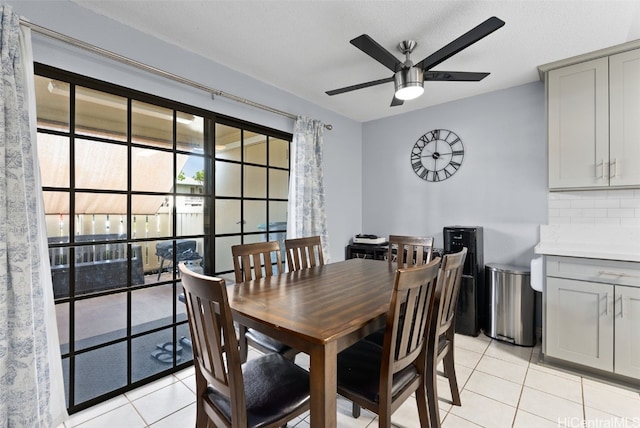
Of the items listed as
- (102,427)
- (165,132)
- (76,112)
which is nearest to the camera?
(102,427)

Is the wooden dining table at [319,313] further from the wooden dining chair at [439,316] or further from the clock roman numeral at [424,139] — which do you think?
the clock roman numeral at [424,139]

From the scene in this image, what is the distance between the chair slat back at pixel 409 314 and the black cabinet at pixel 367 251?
219cm

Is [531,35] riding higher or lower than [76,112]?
higher

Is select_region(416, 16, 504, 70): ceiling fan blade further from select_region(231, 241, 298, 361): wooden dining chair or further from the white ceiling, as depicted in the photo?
select_region(231, 241, 298, 361): wooden dining chair

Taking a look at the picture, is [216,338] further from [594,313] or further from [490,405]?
[594,313]

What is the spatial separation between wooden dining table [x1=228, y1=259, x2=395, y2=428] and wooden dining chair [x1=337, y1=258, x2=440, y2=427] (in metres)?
0.12

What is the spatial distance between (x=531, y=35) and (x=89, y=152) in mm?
3290

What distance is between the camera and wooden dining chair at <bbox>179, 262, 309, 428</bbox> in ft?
3.60

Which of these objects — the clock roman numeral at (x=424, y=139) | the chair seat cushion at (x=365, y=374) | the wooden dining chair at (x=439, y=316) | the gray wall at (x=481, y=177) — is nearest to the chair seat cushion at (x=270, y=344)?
the chair seat cushion at (x=365, y=374)

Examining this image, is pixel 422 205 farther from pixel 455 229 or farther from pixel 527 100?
pixel 527 100

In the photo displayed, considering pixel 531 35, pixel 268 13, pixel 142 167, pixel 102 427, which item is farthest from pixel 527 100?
pixel 102 427

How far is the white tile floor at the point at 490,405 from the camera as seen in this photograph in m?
1.82

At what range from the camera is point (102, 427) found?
1.79m

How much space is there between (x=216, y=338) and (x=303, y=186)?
2297mm
